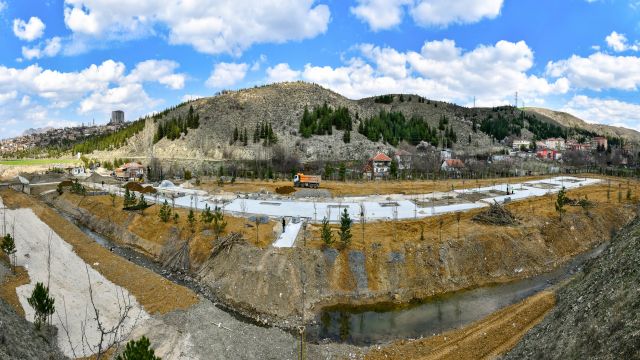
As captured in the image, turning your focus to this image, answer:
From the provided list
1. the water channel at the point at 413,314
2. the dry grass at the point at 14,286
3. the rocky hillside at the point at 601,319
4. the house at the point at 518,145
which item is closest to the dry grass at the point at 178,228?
the water channel at the point at 413,314

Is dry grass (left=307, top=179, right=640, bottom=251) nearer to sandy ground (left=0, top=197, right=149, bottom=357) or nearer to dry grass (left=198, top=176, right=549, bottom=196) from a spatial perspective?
sandy ground (left=0, top=197, right=149, bottom=357)

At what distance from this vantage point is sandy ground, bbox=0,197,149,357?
2350cm

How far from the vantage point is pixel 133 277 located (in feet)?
107

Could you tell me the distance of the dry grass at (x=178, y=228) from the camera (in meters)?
35.8

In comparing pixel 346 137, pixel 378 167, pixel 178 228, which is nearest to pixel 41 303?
pixel 178 228

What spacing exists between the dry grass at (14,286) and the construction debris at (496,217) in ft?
127

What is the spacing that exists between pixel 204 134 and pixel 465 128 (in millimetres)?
104749

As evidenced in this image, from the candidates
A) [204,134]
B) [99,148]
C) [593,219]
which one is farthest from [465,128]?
[99,148]

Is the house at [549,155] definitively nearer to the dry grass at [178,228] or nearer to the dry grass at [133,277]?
the dry grass at [178,228]

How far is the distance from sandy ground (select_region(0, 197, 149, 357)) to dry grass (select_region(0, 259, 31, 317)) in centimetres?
31

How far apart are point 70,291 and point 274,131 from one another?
95.6 meters

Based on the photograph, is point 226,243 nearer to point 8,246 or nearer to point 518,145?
point 8,246

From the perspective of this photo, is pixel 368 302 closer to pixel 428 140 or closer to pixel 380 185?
pixel 380 185

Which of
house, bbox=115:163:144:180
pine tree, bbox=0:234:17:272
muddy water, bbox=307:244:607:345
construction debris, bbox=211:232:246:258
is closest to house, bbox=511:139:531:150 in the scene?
house, bbox=115:163:144:180
